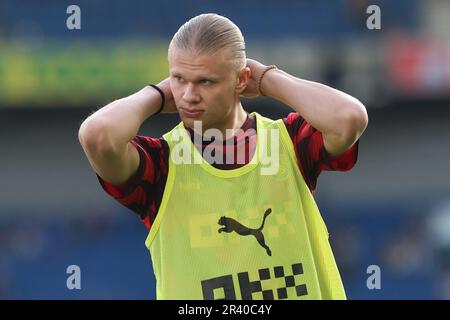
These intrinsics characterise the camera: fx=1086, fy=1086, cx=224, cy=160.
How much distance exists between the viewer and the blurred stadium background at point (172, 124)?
21.3m

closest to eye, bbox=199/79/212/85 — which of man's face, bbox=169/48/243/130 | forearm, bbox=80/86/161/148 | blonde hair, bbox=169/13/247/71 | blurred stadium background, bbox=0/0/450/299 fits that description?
man's face, bbox=169/48/243/130

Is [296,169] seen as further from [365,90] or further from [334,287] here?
[365,90]

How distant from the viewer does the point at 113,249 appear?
21.9 meters

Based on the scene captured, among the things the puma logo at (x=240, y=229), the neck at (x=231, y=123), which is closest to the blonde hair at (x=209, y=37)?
the neck at (x=231, y=123)

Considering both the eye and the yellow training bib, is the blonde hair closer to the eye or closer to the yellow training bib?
the eye

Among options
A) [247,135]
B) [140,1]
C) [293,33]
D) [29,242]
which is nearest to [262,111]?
[293,33]

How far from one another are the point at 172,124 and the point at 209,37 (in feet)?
57.6

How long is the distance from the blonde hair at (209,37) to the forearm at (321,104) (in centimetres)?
25

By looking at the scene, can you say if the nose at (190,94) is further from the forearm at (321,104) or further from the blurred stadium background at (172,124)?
the blurred stadium background at (172,124)

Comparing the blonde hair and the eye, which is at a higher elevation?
→ the blonde hair

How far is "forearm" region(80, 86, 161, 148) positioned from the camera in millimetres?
4266

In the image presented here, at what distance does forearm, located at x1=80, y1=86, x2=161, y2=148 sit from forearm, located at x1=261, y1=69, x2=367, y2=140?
0.49 meters

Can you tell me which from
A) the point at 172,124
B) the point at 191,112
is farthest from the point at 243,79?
the point at 172,124

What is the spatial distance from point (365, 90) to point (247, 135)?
1728 centimetres
